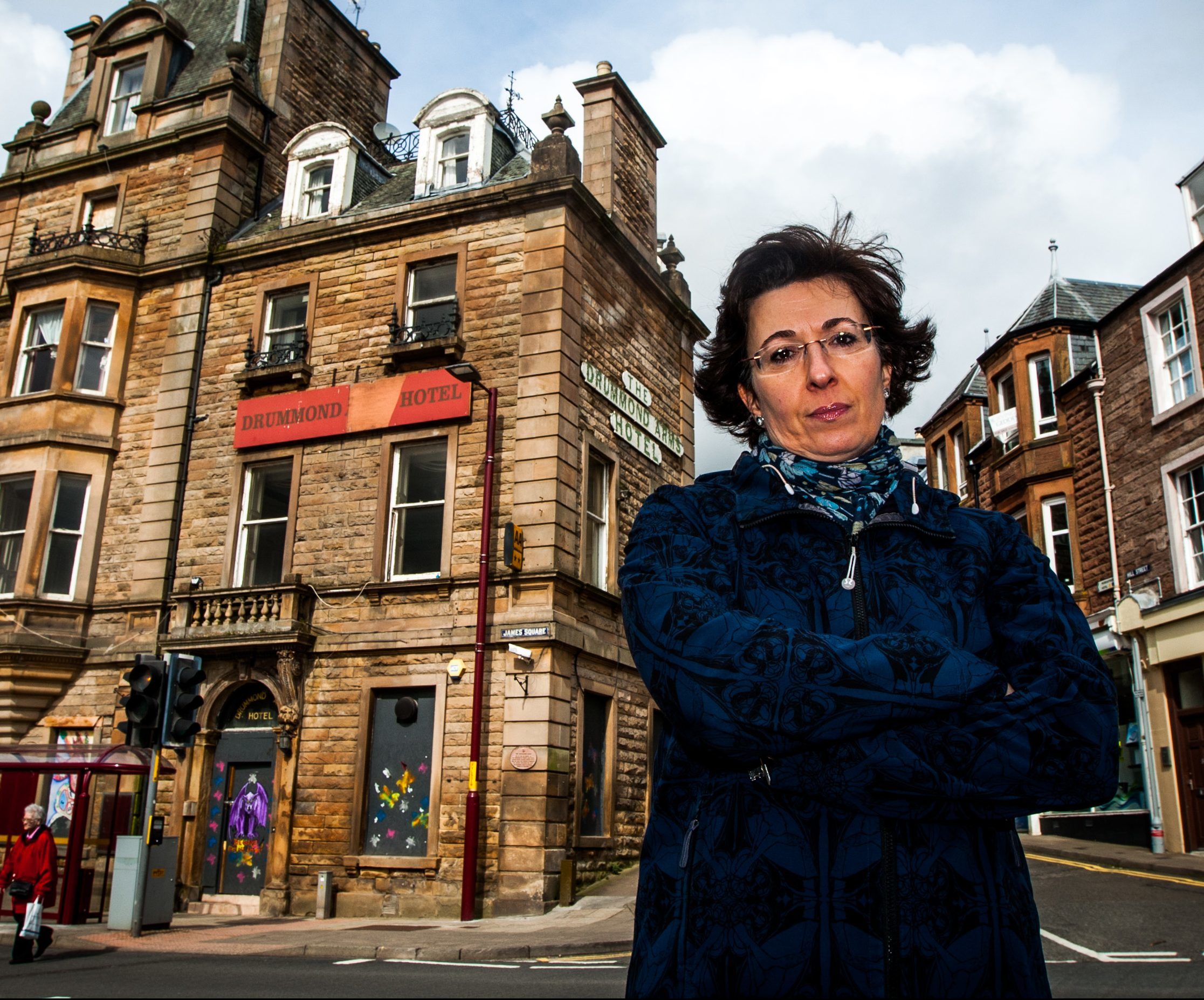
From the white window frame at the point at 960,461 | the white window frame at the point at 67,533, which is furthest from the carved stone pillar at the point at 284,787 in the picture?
the white window frame at the point at 960,461

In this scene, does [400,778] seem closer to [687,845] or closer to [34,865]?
[34,865]

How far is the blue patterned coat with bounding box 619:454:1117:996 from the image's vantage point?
66.4 inches

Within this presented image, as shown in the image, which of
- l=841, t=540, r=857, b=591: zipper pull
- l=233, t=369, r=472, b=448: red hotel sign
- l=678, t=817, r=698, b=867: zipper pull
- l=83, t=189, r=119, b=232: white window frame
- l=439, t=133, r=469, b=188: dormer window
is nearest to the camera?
l=678, t=817, r=698, b=867: zipper pull

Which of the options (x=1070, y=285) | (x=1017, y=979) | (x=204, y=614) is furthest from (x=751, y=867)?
(x=1070, y=285)

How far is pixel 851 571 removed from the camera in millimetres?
1945

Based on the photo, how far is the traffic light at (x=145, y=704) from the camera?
1167cm

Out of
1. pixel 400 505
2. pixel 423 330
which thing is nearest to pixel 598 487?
pixel 400 505

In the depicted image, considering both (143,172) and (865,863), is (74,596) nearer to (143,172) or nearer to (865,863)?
(143,172)

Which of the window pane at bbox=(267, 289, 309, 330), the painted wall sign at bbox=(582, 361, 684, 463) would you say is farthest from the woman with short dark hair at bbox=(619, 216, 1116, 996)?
the window pane at bbox=(267, 289, 309, 330)

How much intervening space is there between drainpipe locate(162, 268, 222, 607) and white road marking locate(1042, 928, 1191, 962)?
14.9m

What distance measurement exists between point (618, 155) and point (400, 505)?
28.7 ft

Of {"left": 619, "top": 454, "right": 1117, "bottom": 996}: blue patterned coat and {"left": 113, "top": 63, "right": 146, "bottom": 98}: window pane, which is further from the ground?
{"left": 113, "top": 63, "right": 146, "bottom": 98}: window pane

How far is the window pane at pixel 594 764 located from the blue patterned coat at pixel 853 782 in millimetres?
14406

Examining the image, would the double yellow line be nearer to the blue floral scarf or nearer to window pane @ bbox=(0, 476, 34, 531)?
the blue floral scarf
